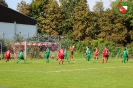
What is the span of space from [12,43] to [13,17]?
2088cm

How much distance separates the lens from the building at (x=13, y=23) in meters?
71.0

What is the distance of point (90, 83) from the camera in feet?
59.6

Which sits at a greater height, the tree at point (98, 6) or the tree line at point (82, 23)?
the tree at point (98, 6)

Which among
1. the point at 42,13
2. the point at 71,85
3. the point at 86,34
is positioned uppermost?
the point at 42,13

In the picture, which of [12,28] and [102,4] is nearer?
[12,28]

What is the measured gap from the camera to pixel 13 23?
73562 mm

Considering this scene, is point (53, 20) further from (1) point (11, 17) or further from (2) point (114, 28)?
(1) point (11, 17)

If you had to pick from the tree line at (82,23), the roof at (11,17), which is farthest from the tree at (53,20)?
the roof at (11,17)

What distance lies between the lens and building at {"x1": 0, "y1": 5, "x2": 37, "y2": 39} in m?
71.0

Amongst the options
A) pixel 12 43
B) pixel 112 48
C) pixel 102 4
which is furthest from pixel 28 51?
pixel 102 4

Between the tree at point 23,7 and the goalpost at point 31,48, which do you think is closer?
the goalpost at point 31,48

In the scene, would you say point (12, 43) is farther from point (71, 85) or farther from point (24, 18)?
point (71, 85)

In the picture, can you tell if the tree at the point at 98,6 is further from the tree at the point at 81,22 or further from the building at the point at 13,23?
the building at the point at 13,23

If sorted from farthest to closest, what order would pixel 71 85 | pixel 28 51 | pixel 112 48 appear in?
pixel 112 48 → pixel 28 51 → pixel 71 85
